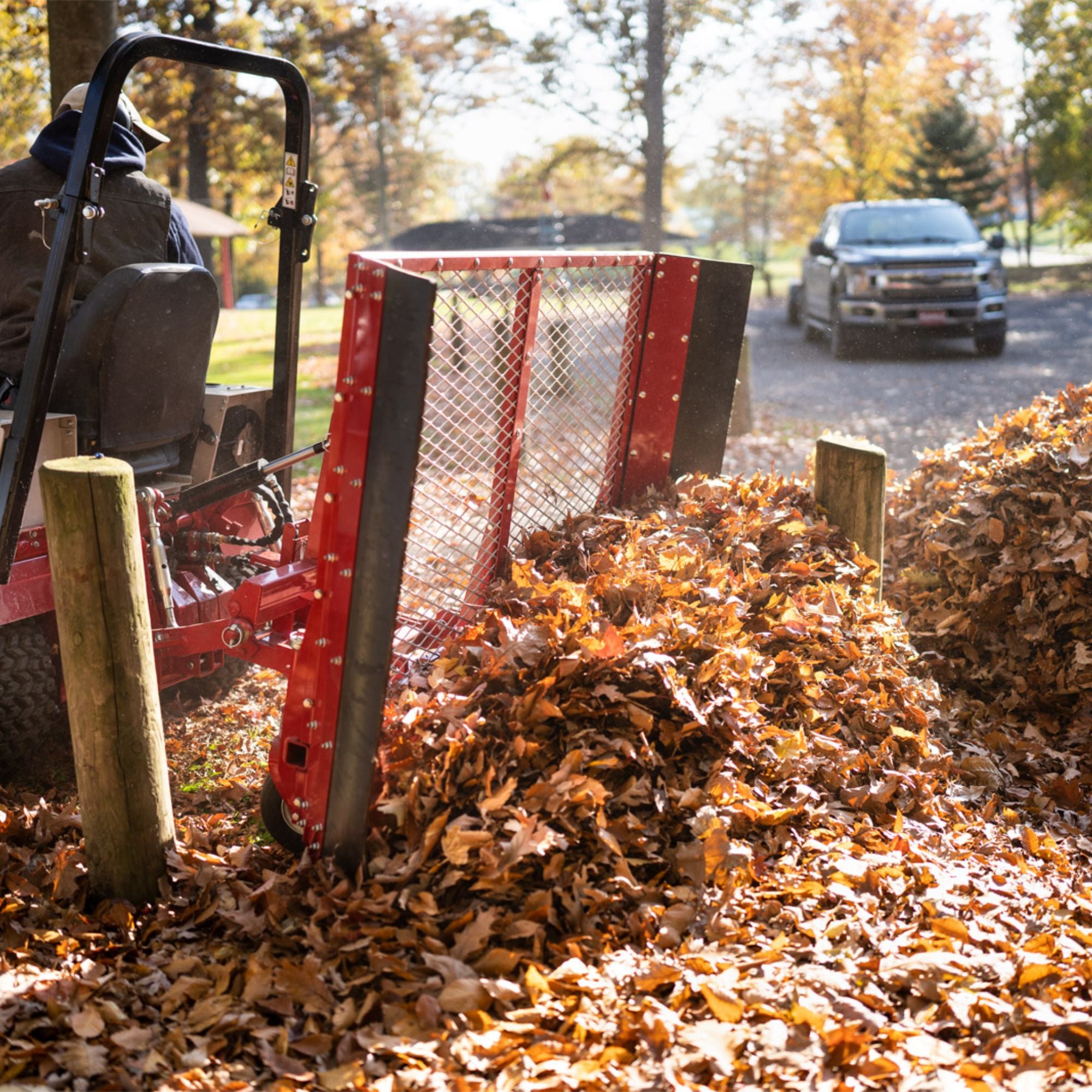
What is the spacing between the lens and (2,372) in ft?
13.4

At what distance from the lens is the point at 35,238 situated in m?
3.96

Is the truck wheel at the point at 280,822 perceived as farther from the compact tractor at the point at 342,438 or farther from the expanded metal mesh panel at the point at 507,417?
the expanded metal mesh panel at the point at 507,417

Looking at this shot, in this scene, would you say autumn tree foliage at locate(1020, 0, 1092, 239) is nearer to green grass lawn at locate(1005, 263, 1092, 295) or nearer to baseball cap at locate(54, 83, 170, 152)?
green grass lawn at locate(1005, 263, 1092, 295)

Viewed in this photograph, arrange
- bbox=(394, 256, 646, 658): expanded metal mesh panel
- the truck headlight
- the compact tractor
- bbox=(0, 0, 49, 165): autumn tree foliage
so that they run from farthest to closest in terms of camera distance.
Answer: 1. the truck headlight
2. bbox=(0, 0, 49, 165): autumn tree foliage
3. bbox=(394, 256, 646, 658): expanded metal mesh panel
4. the compact tractor

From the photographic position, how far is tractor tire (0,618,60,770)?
3928 millimetres

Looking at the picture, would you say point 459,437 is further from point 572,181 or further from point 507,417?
point 572,181

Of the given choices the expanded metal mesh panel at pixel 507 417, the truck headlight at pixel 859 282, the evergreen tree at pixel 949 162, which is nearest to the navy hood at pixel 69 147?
the expanded metal mesh panel at pixel 507 417

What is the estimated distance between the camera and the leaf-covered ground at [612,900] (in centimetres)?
270

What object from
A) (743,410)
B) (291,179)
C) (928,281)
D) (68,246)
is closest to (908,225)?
(928,281)

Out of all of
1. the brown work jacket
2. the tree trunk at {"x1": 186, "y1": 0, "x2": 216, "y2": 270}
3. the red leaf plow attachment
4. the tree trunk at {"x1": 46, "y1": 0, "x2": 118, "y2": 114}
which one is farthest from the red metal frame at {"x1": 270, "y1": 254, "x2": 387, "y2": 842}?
the tree trunk at {"x1": 186, "y1": 0, "x2": 216, "y2": 270}

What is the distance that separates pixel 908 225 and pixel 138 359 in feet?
42.8

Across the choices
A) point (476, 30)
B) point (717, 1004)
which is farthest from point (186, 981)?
point (476, 30)

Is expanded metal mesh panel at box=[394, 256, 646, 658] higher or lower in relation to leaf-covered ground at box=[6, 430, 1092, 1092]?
higher

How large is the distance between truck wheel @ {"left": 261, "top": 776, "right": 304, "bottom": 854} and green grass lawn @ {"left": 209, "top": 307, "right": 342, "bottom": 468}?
607cm
